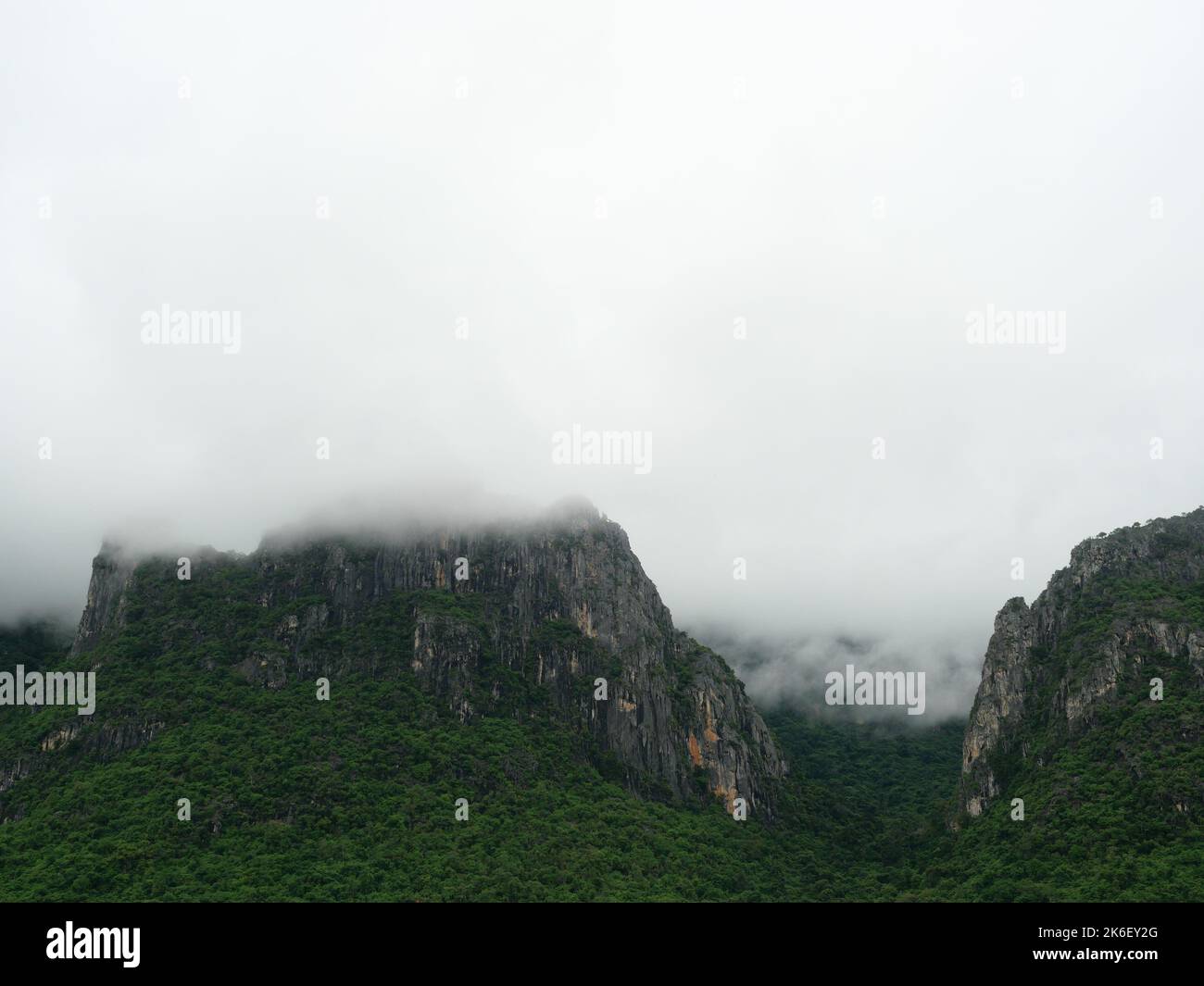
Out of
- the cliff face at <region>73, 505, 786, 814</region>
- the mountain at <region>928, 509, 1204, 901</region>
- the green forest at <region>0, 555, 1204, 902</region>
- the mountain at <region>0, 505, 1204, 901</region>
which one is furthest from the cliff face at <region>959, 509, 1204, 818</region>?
the cliff face at <region>73, 505, 786, 814</region>

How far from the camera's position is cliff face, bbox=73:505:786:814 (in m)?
138

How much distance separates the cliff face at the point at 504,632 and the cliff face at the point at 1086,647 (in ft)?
123

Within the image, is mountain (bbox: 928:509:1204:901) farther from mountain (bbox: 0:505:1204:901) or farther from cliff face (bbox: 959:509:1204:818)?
mountain (bbox: 0:505:1204:901)

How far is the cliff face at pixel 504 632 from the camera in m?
138

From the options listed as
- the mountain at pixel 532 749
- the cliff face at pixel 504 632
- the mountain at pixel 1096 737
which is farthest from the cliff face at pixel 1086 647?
the cliff face at pixel 504 632

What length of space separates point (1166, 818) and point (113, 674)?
131 m

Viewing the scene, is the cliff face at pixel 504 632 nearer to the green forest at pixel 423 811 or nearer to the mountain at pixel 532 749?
the mountain at pixel 532 749

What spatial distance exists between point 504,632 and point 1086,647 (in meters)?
83.3

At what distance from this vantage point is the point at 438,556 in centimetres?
15238

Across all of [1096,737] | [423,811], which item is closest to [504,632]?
Result: [423,811]

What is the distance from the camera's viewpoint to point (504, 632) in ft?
478

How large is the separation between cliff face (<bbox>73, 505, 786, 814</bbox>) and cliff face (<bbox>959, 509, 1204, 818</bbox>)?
123 ft
